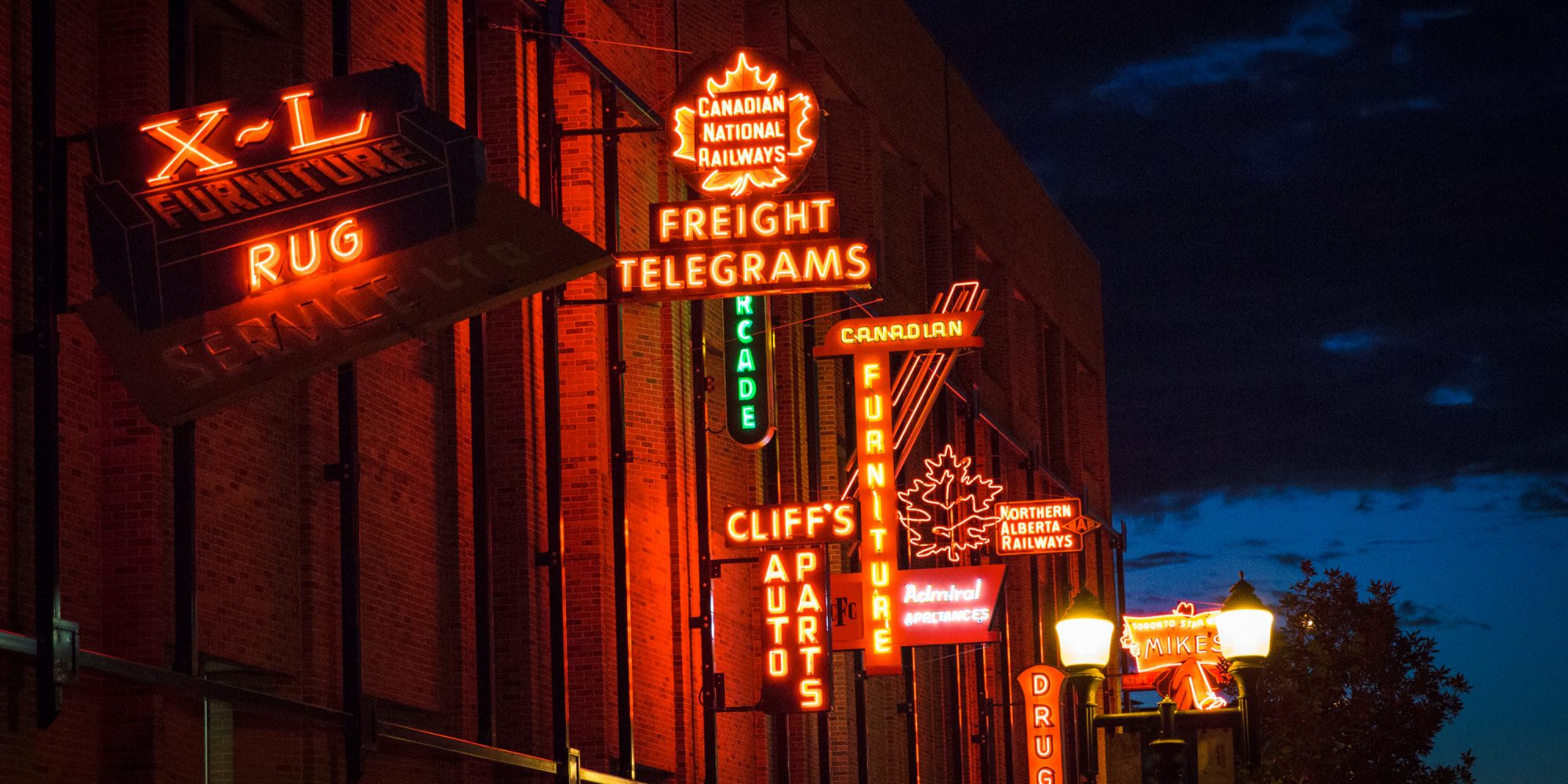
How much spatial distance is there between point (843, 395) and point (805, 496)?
3570 mm

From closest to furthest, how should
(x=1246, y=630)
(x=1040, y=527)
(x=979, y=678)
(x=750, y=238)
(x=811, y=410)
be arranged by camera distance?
1. (x=1246, y=630)
2. (x=750, y=238)
3. (x=811, y=410)
4. (x=1040, y=527)
5. (x=979, y=678)

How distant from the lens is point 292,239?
47.7 feet

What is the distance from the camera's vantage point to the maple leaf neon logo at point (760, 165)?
1030 inches

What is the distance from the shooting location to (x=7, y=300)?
15.2 m

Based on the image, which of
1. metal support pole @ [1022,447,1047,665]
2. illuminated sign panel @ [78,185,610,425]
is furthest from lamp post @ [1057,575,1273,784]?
metal support pole @ [1022,447,1047,665]

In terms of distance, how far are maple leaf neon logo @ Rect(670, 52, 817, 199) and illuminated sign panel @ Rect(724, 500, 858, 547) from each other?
4828mm

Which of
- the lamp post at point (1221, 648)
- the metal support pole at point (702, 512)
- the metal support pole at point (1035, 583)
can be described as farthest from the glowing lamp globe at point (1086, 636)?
the metal support pole at point (1035, 583)

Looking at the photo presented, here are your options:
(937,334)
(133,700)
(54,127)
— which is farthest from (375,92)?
(937,334)

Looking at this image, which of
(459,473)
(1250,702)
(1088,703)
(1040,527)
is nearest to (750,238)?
(459,473)

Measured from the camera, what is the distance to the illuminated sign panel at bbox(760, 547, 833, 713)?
2905 centimetres

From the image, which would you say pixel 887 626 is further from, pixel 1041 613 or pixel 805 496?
pixel 1041 613

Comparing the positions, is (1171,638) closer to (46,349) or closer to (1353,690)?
(1353,690)

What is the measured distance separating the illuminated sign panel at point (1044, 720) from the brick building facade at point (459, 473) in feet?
9.85

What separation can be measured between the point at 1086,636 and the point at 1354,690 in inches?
850
